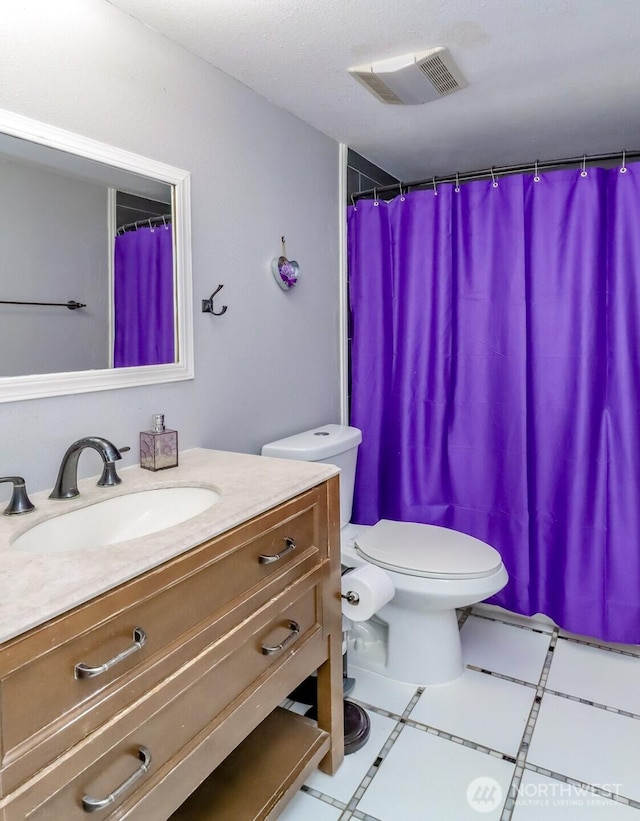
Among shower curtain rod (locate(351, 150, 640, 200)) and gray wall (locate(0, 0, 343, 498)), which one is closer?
gray wall (locate(0, 0, 343, 498))

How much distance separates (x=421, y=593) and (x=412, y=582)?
1.7 inches

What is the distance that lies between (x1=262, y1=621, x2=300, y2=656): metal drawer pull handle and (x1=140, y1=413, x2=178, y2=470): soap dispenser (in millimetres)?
510

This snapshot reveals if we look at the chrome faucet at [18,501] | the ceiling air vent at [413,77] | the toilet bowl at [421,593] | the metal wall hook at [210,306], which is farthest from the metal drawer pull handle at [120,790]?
the ceiling air vent at [413,77]

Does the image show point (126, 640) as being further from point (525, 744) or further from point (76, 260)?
point (525, 744)

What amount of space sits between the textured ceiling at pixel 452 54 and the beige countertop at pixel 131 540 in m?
1.14

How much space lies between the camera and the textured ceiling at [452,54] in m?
1.37

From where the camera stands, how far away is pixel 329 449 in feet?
6.19

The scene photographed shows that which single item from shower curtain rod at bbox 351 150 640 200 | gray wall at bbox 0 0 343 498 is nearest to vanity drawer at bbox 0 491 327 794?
gray wall at bbox 0 0 343 498

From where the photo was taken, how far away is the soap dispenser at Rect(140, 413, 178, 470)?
141 cm

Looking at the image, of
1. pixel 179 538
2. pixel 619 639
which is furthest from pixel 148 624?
pixel 619 639

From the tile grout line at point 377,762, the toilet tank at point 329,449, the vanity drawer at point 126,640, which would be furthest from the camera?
the toilet tank at point 329,449

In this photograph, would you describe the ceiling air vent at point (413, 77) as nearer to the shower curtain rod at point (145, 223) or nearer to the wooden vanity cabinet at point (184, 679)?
the shower curtain rod at point (145, 223)

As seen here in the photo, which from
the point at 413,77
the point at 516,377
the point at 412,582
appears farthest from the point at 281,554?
the point at 413,77

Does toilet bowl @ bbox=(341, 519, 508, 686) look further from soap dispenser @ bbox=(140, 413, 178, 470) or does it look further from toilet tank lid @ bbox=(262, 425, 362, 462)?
soap dispenser @ bbox=(140, 413, 178, 470)
